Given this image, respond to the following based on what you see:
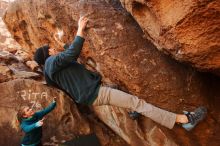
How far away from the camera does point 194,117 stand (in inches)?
185

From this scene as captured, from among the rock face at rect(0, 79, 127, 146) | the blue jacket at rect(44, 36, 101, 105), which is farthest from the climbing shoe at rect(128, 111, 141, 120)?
the blue jacket at rect(44, 36, 101, 105)

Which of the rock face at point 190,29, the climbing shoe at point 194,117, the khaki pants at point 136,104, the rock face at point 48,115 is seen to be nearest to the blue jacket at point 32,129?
the rock face at point 48,115

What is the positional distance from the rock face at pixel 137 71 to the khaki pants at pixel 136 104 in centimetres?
40

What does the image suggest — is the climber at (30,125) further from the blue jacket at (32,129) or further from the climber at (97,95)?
the climber at (97,95)

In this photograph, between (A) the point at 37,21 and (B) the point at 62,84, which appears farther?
(A) the point at 37,21

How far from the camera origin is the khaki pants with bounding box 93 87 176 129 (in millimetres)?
4641

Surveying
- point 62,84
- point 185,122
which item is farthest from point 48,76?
point 185,122

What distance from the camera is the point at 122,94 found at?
4.78 meters

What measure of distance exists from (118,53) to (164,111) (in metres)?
1.34

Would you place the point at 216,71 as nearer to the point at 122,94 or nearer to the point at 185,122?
the point at 185,122

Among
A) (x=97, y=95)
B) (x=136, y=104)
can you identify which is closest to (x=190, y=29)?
(x=136, y=104)

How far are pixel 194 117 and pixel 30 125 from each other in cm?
299

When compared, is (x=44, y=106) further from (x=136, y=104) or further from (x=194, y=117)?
(x=194, y=117)

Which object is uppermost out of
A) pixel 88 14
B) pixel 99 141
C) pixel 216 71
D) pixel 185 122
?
pixel 88 14
